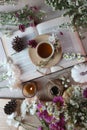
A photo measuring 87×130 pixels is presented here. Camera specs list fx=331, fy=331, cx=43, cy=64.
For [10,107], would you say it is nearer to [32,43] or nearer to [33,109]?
[33,109]

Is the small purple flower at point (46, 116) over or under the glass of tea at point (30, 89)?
under

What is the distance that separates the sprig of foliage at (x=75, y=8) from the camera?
107cm

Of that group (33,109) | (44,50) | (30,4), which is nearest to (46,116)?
(33,109)

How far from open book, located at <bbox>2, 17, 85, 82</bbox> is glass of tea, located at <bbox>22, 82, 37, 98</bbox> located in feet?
0.08

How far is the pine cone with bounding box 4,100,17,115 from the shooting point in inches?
47.4

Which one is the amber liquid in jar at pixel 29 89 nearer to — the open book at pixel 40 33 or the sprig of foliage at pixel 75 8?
the open book at pixel 40 33

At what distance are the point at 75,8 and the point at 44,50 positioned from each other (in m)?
0.19

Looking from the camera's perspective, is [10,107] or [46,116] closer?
[46,116]

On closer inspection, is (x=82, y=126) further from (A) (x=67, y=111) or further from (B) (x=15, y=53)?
(B) (x=15, y=53)

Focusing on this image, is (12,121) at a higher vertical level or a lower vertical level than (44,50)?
lower

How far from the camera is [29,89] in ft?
3.93

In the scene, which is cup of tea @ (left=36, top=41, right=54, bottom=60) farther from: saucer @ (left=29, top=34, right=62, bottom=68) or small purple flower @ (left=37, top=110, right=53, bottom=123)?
small purple flower @ (left=37, top=110, right=53, bottom=123)

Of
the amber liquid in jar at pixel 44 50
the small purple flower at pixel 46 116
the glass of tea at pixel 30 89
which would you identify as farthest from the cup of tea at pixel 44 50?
the small purple flower at pixel 46 116

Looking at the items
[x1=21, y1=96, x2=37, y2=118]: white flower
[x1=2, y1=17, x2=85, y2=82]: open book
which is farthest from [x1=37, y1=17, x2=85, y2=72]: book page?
[x1=21, y1=96, x2=37, y2=118]: white flower
